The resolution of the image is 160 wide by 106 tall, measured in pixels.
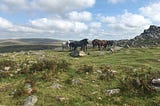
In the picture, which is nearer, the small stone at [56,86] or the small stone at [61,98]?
the small stone at [61,98]

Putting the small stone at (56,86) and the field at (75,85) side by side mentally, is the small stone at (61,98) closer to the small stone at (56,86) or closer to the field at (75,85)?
the field at (75,85)

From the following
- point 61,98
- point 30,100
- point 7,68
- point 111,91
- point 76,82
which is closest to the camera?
point 30,100

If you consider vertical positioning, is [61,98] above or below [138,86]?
below

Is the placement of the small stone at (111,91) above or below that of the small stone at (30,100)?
above

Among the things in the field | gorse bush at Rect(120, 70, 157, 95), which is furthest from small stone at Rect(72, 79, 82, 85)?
gorse bush at Rect(120, 70, 157, 95)

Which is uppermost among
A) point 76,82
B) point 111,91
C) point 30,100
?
point 76,82

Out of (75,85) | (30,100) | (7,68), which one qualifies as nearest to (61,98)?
(30,100)

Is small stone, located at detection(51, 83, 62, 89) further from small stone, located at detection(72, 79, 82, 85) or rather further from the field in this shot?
small stone, located at detection(72, 79, 82, 85)

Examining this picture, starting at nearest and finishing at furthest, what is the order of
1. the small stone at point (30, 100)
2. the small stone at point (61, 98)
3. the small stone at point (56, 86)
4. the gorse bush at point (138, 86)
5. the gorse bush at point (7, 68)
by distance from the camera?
the small stone at point (30, 100) → the small stone at point (61, 98) → the gorse bush at point (138, 86) → the small stone at point (56, 86) → the gorse bush at point (7, 68)

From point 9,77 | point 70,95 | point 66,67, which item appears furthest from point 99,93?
point 9,77

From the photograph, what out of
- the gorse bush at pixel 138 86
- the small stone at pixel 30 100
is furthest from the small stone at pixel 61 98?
the gorse bush at pixel 138 86

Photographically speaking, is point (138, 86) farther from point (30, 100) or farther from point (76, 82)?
point (30, 100)

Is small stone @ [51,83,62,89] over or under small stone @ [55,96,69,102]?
over

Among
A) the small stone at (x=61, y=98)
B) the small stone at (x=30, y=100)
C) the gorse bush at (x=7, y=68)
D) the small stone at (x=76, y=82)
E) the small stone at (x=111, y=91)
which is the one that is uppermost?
the gorse bush at (x=7, y=68)
